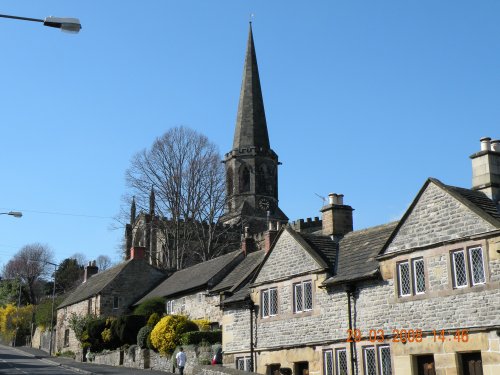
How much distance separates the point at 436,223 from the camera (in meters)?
19.5

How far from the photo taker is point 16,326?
68.2m

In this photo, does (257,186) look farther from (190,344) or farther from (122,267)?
(190,344)

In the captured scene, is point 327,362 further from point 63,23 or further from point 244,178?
point 244,178

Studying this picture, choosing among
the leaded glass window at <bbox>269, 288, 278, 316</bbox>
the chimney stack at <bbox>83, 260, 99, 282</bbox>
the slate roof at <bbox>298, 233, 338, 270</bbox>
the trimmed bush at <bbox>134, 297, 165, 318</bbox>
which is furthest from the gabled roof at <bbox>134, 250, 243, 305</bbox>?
the chimney stack at <bbox>83, 260, 99, 282</bbox>

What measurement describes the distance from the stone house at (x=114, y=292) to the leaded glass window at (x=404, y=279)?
29.7m

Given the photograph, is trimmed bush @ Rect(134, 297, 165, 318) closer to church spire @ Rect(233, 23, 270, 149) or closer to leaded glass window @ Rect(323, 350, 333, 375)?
leaded glass window @ Rect(323, 350, 333, 375)

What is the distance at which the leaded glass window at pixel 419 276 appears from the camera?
64.6 ft

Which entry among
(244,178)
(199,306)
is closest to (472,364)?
(199,306)

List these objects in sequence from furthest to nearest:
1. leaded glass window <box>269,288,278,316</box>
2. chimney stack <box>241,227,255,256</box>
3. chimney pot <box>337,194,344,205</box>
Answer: chimney stack <box>241,227,255,256</box> < chimney pot <box>337,194,344,205</box> < leaded glass window <box>269,288,278,316</box>

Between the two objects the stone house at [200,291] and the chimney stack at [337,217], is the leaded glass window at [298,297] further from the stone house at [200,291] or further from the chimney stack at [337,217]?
the stone house at [200,291]

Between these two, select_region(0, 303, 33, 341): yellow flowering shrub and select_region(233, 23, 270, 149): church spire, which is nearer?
select_region(0, 303, 33, 341): yellow flowering shrub

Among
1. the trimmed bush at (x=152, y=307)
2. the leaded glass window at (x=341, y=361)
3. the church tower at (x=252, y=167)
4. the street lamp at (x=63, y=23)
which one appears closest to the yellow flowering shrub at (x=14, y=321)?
the church tower at (x=252, y=167)

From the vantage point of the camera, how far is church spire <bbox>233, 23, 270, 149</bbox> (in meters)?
80.4

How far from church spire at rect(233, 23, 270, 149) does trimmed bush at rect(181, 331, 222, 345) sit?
49.0m
